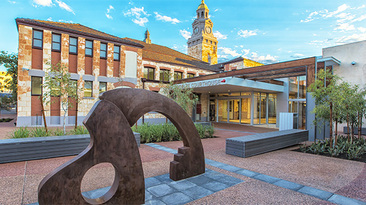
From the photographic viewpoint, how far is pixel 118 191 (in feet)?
10.1

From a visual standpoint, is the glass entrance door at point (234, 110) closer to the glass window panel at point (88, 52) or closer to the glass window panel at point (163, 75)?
the glass window panel at point (163, 75)

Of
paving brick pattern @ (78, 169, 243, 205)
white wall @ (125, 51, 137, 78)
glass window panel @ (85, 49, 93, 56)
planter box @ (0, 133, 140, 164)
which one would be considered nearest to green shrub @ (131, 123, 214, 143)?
planter box @ (0, 133, 140, 164)

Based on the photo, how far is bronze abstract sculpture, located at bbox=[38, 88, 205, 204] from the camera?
2.58 m

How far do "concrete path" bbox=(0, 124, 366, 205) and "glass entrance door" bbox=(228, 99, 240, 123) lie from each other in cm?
1365

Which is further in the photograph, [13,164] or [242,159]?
[242,159]

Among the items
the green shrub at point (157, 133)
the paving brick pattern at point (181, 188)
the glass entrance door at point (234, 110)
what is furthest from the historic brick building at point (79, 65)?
the paving brick pattern at point (181, 188)

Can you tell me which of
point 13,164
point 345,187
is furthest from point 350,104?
point 13,164

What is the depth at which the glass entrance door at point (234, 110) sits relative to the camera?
66.1ft

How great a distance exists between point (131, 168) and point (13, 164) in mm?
4308

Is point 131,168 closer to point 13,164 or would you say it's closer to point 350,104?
point 13,164

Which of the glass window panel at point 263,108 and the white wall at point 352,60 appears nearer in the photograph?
the white wall at point 352,60

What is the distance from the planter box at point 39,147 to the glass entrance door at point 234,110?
1616 centimetres

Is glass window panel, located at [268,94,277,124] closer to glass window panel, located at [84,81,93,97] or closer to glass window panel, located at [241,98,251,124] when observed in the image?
glass window panel, located at [241,98,251,124]


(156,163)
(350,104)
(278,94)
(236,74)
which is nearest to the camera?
(156,163)
